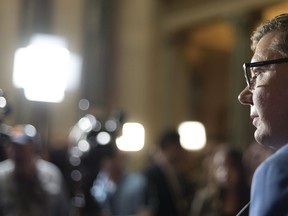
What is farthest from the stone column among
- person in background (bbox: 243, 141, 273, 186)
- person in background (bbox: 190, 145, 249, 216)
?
person in background (bbox: 190, 145, 249, 216)

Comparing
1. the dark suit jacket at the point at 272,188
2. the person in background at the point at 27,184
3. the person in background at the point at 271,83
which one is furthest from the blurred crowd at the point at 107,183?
the dark suit jacket at the point at 272,188

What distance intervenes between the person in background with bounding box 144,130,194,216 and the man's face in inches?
154

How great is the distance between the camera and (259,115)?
175 centimetres

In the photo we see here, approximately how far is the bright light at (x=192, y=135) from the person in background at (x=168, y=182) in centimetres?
579

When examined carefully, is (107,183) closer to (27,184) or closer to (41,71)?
(41,71)

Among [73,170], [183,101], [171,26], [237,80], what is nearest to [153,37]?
[171,26]

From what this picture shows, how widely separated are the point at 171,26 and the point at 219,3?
1.38 metres

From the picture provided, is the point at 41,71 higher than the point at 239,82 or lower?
higher

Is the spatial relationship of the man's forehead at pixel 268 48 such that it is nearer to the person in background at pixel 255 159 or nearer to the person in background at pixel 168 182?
the person in background at pixel 255 159

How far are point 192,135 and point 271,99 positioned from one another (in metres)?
10.3

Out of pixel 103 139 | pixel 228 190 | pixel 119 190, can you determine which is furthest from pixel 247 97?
pixel 119 190

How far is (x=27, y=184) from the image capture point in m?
4.31

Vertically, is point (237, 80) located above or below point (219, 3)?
below

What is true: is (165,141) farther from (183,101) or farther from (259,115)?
(183,101)
